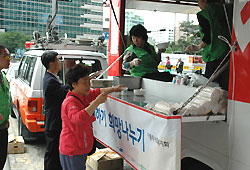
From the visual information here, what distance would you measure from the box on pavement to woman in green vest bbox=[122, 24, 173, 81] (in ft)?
4.38

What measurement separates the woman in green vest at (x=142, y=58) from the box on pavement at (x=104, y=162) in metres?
1.34

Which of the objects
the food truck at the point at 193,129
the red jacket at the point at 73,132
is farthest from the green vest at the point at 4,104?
the food truck at the point at 193,129

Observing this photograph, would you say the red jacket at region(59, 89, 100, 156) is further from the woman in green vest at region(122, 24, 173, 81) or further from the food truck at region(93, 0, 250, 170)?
the woman in green vest at region(122, 24, 173, 81)

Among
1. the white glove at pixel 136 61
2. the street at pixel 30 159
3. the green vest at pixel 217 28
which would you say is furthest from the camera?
the street at pixel 30 159

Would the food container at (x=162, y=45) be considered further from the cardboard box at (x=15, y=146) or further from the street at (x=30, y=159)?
→ the cardboard box at (x=15, y=146)

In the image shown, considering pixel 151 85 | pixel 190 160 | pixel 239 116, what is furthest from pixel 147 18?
pixel 239 116

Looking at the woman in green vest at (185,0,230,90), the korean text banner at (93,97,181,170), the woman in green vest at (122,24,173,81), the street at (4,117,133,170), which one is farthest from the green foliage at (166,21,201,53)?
the street at (4,117,133,170)

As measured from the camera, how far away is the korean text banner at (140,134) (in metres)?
1.99

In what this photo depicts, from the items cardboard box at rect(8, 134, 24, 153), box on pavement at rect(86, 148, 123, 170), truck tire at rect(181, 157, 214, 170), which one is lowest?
cardboard box at rect(8, 134, 24, 153)

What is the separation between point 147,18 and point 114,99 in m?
2.16

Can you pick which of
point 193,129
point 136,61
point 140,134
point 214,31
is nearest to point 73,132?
point 140,134

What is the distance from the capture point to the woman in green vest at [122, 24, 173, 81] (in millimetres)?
3941

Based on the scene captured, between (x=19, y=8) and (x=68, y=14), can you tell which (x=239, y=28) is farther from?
(x=19, y=8)

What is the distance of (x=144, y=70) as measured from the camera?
13.0 ft
